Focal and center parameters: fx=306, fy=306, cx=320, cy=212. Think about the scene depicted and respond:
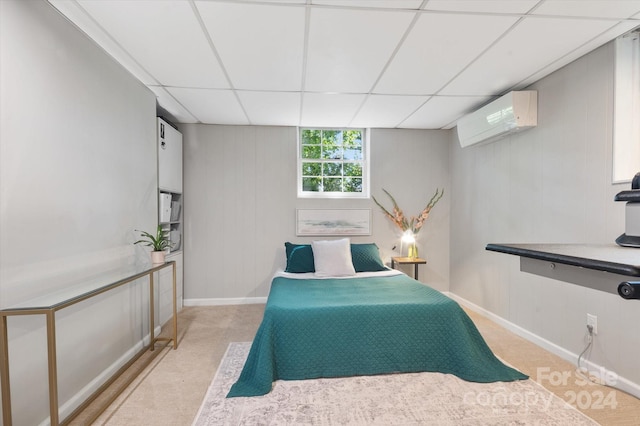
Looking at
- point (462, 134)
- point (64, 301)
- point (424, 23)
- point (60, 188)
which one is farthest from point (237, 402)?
point (462, 134)

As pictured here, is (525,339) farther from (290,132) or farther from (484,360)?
(290,132)

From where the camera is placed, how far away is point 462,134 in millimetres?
3701

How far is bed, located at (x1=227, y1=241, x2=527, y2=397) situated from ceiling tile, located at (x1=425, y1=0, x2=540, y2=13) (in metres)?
1.99

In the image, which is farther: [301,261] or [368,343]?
[301,261]

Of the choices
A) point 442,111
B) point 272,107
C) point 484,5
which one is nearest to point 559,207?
point 442,111

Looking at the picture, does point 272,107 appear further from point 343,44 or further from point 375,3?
point 375,3

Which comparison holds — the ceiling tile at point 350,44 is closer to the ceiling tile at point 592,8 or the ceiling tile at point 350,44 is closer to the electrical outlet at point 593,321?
the ceiling tile at point 592,8

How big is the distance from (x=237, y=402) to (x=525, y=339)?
2.67 m

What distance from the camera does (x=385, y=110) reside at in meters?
3.59

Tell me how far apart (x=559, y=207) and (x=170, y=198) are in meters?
3.92

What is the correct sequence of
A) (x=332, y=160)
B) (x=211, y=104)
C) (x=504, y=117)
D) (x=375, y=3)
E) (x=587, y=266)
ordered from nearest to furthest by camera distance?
(x=587, y=266)
(x=375, y=3)
(x=504, y=117)
(x=211, y=104)
(x=332, y=160)

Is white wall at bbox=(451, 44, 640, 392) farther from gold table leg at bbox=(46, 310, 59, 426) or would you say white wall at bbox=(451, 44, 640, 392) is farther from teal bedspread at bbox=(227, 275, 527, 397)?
gold table leg at bbox=(46, 310, 59, 426)

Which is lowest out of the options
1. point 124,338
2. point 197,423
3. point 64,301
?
point 197,423

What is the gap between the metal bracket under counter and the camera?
83 cm
